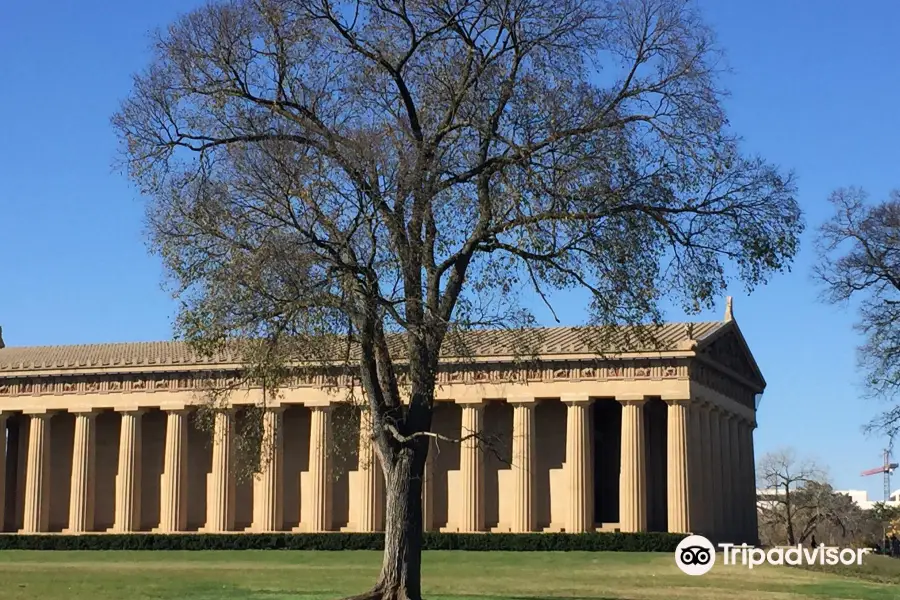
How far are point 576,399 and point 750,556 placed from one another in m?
14.1

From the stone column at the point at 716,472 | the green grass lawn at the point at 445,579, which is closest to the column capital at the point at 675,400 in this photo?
the stone column at the point at 716,472

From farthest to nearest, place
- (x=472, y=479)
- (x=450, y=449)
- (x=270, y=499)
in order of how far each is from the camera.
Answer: (x=450, y=449) < (x=270, y=499) < (x=472, y=479)

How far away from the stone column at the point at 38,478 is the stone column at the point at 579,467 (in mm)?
28323

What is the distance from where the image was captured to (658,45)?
1080 inches

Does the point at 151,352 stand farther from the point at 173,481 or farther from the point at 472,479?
the point at 472,479

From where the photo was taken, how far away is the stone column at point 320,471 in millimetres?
66875

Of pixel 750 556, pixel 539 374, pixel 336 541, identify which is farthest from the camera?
pixel 539 374

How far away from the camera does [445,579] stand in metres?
42.2

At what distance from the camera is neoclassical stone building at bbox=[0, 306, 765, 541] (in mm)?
62656

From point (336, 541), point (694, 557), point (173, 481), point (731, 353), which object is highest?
point (731, 353)

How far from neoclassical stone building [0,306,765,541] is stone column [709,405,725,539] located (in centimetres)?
16

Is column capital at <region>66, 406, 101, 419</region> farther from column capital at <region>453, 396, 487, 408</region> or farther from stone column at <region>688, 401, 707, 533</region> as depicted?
stone column at <region>688, 401, 707, 533</region>

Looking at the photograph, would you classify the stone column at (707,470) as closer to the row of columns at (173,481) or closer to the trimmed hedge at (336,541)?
the trimmed hedge at (336,541)

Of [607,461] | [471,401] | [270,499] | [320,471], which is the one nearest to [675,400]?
[607,461]
